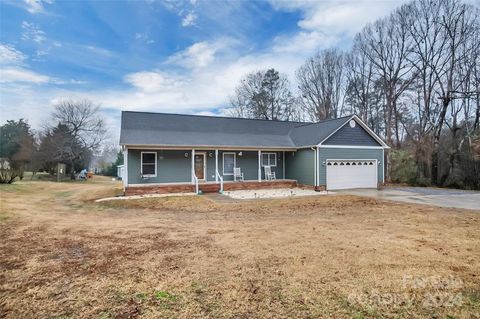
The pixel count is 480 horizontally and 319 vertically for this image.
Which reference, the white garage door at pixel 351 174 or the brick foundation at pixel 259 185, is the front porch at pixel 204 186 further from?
the white garage door at pixel 351 174

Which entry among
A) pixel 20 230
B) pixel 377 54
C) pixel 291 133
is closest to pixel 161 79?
pixel 291 133

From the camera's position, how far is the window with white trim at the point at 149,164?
14961 mm

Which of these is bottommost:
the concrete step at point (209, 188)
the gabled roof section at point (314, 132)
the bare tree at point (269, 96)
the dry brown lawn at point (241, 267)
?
the dry brown lawn at point (241, 267)

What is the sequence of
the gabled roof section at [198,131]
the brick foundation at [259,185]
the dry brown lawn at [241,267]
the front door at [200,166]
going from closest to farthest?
the dry brown lawn at [241,267] → the gabled roof section at [198,131] → the brick foundation at [259,185] → the front door at [200,166]

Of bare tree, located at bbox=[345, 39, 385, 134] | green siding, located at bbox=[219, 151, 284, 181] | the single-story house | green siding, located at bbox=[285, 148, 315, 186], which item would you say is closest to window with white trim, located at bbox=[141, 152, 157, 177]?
the single-story house

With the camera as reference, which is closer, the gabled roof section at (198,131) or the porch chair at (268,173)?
the gabled roof section at (198,131)

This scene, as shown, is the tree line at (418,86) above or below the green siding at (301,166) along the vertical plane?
above

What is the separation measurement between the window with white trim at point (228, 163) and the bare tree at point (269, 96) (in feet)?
51.4

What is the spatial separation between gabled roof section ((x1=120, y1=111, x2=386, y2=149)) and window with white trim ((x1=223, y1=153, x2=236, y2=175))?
2.77 feet

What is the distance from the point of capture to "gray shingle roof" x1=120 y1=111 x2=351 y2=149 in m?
15.5

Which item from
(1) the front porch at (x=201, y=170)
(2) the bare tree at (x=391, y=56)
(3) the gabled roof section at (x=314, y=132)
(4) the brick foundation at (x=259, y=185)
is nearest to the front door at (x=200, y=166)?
(1) the front porch at (x=201, y=170)

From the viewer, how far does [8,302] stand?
3.22 meters

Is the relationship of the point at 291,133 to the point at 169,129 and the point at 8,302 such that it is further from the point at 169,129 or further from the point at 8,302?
Answer: the point at 8,302

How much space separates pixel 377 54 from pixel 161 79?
1853 cm
